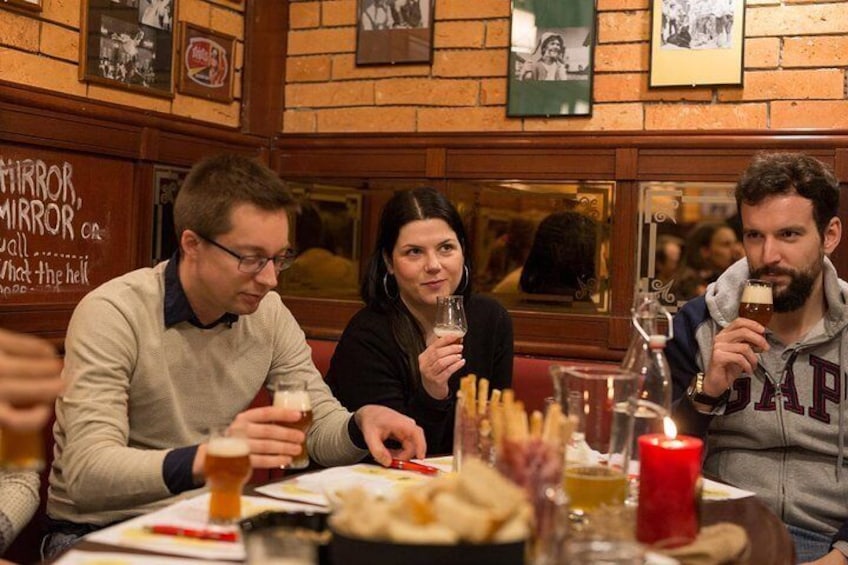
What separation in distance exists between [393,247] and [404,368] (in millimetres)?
397

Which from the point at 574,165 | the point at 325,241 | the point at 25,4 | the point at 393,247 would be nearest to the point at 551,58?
the point at 574,165

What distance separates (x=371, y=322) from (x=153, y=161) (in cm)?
136

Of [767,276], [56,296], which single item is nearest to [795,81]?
[767,276]

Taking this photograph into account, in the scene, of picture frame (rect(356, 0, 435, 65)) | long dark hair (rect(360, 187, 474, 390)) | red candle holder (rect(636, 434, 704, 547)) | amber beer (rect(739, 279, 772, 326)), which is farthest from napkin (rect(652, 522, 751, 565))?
picture frame (rect(356, 0, 435, 65))

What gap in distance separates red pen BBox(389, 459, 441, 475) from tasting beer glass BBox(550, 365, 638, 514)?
0.50 meters

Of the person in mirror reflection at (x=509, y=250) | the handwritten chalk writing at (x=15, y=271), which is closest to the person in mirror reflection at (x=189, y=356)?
the handwritten chalk writing at (x=15, y=271)

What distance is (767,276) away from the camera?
2758 mm

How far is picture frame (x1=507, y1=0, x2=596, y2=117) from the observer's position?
4.04 m

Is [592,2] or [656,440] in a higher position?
[592,2]

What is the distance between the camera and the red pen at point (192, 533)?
1588mm

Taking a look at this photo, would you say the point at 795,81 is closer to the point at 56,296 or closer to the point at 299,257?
the point at 299,257

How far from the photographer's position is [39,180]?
345 cm

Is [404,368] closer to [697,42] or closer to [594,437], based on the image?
[594,437]

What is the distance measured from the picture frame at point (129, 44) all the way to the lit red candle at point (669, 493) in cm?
272
